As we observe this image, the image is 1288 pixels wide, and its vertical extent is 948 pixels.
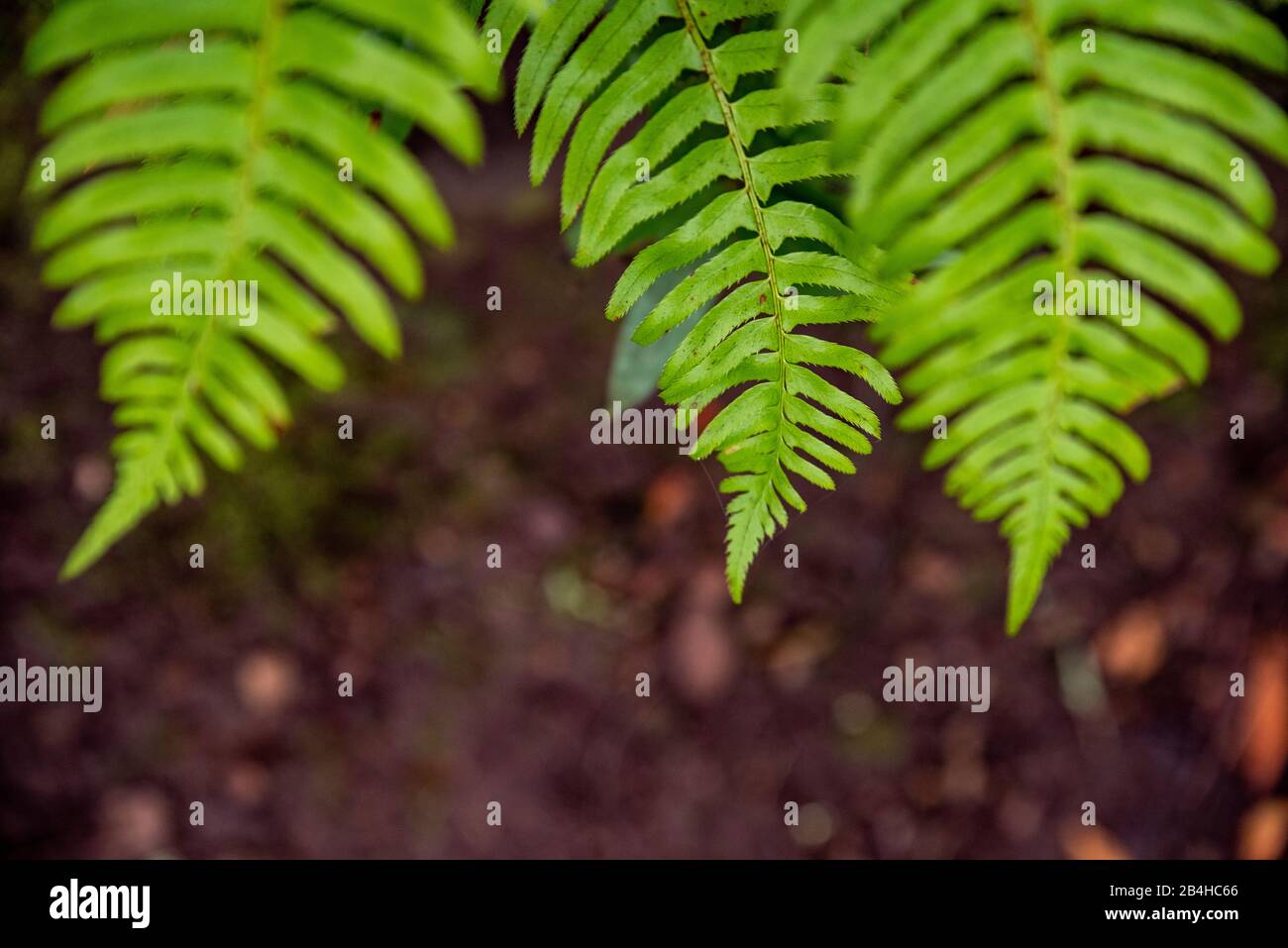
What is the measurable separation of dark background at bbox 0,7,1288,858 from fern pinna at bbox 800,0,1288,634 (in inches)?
63.6

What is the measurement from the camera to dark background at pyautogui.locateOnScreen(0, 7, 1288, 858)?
89.7 inches

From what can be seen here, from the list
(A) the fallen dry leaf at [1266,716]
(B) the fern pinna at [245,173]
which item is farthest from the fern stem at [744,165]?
(A) the fallen dry leaf at [1266,716]

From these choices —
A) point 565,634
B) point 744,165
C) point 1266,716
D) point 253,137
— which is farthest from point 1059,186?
point 1266,716

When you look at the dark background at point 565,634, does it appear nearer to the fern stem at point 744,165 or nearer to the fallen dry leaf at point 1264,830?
the fallen dry leaf at point 1264,830

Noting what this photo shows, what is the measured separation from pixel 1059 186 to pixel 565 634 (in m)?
1.94

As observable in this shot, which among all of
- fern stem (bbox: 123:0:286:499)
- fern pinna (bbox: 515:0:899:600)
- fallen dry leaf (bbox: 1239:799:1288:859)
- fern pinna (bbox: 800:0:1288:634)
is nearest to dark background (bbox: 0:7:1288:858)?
fallen dry leaf (bbox: 1239:799:1288:859)

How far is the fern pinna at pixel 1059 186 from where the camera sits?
68 centimetres

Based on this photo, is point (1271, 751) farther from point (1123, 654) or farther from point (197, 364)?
point (197, 364)

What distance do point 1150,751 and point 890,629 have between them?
2.58ft

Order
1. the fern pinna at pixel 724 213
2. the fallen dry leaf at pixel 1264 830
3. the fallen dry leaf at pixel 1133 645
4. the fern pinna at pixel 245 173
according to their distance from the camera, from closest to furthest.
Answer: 1. the fern pinna at pixel 245 173
2. the fern pinna at pixel 724 213
3. the fallen dry leaf at pixel 1264 830
4. the fallen dry leaf at pixel 1133 645

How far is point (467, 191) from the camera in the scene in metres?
2.44

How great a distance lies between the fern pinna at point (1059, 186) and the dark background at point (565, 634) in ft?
5.30

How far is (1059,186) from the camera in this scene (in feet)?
2.32
